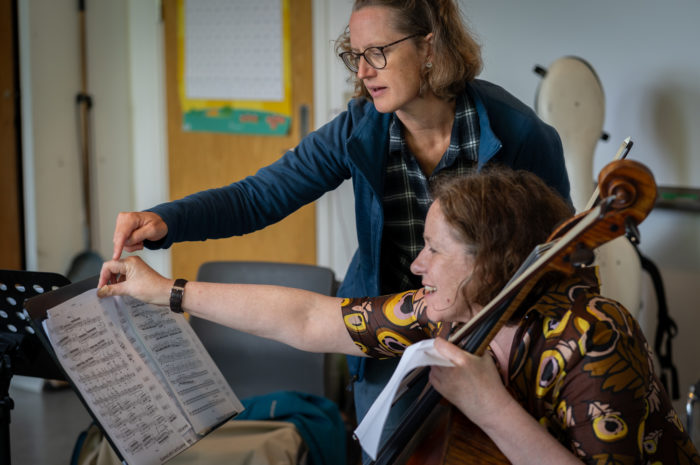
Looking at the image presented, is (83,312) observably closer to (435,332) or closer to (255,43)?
(435,332)

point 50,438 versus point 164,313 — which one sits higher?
point 164,313

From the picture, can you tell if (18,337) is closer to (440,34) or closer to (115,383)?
(115,383)

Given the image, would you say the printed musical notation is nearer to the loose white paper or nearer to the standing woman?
the standing woman

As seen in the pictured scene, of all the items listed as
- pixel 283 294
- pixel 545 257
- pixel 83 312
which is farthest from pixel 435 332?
pixel 83 312

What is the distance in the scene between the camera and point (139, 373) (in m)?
1.24

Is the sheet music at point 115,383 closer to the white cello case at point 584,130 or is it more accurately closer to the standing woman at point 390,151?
the standing woman at point 390,151

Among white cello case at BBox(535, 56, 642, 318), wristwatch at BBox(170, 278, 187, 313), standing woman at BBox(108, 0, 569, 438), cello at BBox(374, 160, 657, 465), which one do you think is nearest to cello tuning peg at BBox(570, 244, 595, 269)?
cello at BBox(374, 160, 657, 465)

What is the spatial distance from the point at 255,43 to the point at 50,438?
74.2 inches

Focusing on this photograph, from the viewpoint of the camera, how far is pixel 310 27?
10.8 ft

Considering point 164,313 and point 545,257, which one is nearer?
point 545,257

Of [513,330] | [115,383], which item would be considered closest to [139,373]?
[115,383]

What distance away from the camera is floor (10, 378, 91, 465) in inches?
102

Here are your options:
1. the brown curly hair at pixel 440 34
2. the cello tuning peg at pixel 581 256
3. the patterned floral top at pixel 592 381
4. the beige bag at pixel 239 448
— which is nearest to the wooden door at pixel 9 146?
the beige bag at pixel 239 448

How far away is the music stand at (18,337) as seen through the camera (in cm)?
122
